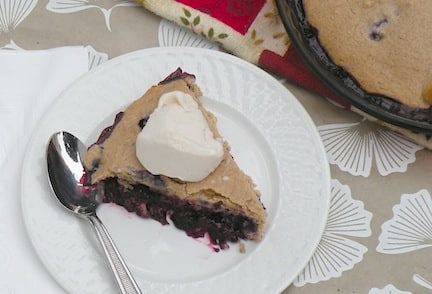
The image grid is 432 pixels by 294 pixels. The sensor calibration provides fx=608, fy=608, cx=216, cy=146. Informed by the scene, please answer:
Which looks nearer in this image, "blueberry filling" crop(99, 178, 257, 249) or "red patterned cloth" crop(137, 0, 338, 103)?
"blueberry filling" crop(99, 178, 257, 249)

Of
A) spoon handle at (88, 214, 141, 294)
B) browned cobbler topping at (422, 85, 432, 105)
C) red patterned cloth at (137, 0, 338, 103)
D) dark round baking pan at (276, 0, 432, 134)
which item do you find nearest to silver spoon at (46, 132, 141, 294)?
spoon handle at (88, 214, 141, 294)

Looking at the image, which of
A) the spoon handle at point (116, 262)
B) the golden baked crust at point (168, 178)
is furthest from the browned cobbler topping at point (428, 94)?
the spoon handle at point (116, 262)

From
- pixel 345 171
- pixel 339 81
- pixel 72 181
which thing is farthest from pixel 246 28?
pixel 72 181

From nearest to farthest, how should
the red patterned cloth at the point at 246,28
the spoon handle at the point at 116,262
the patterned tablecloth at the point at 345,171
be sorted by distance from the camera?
1. the spoon handle at the point at 116,262
2. the patterned tablecloth at the point at 345,171
3. the red patterned cloth at the point at 246,28

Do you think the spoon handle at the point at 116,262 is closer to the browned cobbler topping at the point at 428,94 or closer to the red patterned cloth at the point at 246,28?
the red patterned cloth at the point at 246,28

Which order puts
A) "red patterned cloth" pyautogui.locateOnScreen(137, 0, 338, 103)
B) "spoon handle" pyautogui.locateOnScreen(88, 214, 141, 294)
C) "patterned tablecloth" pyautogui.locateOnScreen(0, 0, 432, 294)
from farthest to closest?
"red patterned cloth" pyautogui.locateOnScreen(137, 0, 338, 103)
"patterned tablecloth" pyautogui.locateOnScreen(0, 0, 432, 294)
"spoon handle" pyautogui.locateOnScreen(88, 214, 141, 294)

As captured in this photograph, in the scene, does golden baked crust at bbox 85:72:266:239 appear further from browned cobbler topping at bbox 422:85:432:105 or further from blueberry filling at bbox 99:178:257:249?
browned cobbler topping at bbox 422:85:432:105
